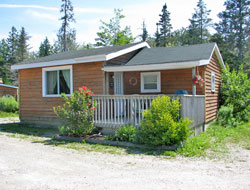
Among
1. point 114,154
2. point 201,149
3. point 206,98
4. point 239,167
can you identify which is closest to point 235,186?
point 239,167

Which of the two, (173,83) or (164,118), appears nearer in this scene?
(164,118)

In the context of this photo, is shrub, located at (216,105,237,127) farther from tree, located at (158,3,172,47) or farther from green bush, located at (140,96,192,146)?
tree, located at (158,3,172,47)

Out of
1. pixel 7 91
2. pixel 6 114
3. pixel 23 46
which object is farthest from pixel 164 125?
pixel 23 46

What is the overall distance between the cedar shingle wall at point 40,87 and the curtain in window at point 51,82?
14.7 inches

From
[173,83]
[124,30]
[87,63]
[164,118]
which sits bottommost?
[164,118]

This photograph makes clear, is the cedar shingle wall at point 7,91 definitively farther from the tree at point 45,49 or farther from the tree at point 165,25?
the tree at point 165,25

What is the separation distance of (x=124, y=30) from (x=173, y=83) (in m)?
24.2

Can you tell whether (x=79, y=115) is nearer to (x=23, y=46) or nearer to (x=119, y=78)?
(x=119, y=78)

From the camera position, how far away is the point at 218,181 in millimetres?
4223

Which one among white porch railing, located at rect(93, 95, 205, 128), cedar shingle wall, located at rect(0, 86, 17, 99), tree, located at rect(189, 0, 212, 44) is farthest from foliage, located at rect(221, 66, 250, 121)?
tree, located at rect(189, 0, 212, 44)

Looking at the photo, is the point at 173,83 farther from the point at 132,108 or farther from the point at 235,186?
the point at 235,186

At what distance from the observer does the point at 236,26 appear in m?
29.3

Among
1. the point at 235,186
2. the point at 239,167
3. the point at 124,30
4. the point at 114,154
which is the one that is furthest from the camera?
the point at 124,30

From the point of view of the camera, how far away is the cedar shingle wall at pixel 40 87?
969cm
